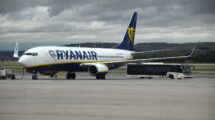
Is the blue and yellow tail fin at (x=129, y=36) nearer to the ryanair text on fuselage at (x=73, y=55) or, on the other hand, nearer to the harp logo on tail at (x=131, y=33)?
the harp logo on tail at (x=131, y=33)

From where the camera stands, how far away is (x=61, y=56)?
155 ft

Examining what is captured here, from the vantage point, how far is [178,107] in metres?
17.1

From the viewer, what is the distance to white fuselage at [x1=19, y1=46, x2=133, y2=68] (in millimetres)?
45500

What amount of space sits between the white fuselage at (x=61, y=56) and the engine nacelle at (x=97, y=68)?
115 cm

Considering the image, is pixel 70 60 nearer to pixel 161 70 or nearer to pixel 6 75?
pixel 6 75

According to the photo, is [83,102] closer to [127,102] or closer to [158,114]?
[127,102]

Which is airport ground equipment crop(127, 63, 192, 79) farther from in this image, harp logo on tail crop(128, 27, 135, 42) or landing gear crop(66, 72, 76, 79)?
landing gear crop(66, 72, 76, 79)

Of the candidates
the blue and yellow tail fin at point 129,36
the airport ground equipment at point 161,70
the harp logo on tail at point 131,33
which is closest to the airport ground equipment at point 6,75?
the blue and yellow tail fin at point 129,36

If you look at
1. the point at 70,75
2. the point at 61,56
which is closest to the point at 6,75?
the point at 70,75

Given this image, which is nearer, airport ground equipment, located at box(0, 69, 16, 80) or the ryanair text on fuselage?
the ryanair text on fuselage

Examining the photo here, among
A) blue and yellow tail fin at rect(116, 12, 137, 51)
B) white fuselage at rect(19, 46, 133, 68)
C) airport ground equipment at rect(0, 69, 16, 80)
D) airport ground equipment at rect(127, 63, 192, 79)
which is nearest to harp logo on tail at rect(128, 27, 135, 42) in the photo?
blue and yellow tail fin at rect(116, 12, 137, 51)

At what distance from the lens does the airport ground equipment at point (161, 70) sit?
178 feet

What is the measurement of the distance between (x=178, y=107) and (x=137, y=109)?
1790 mm

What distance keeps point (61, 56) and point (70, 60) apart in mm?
1353
